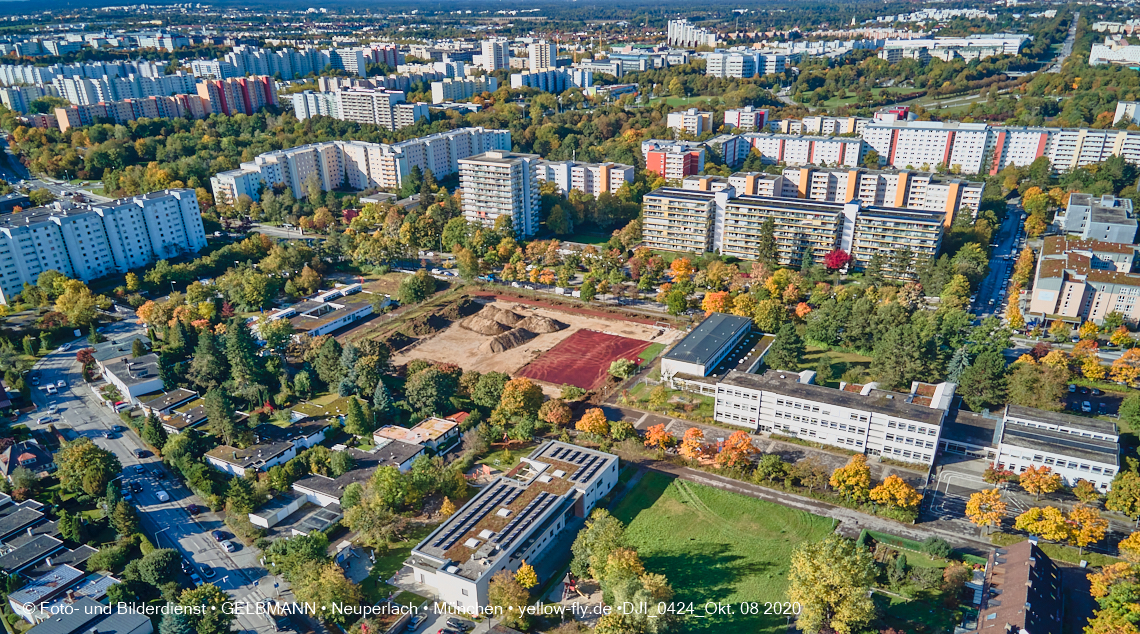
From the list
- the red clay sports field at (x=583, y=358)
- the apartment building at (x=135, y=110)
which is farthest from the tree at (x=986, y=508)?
the apartment building at (x=135, y=110)

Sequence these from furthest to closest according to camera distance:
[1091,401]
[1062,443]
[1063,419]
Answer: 1. [1091,401]
2. [1063,419]
3. [1062,443]

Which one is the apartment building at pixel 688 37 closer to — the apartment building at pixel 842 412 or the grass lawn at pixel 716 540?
the apartment building at pixel 842 412

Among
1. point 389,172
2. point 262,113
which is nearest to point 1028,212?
point 389,172

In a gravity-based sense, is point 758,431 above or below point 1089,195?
below

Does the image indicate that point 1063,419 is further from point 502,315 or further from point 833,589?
point 502,315

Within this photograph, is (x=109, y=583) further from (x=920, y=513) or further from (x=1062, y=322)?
(x=1062, y=322)

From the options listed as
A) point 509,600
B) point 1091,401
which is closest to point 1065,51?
point 1091,401
